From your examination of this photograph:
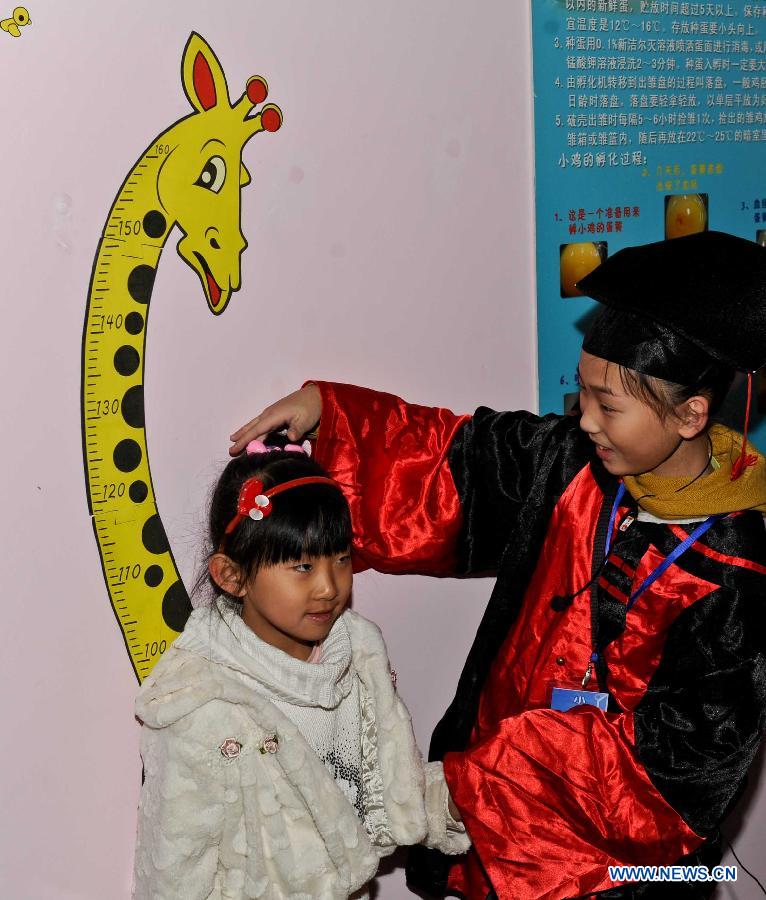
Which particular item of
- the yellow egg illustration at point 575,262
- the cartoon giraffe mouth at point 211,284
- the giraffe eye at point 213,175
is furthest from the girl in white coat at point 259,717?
the yellow egg illustration at point 575,262

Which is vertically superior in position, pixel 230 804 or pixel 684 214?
pixel 684 214

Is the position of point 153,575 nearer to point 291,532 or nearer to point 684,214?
point 291,532

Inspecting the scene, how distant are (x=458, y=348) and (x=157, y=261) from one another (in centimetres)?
54

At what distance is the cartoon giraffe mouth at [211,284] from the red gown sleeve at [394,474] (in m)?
0.20

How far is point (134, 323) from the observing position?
58.0 inches

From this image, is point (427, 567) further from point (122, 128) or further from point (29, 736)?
point (122, 128)

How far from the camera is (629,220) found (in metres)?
1.89

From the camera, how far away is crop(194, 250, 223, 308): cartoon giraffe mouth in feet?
4.99

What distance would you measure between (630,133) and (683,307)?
0.55 metres

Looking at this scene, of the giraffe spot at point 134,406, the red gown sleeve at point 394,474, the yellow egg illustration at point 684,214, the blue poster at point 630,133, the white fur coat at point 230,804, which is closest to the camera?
the white fur coat at point 230,804

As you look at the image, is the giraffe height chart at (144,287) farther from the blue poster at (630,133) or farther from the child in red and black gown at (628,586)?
the blue poster at (630,133)

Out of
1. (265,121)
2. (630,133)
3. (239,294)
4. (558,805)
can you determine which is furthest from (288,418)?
(630,133)

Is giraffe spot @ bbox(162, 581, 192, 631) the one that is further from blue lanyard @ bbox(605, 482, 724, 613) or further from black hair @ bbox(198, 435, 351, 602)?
blue lanyard @ bbox(605, 482, 724, 613)

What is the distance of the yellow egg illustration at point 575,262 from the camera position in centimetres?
185
